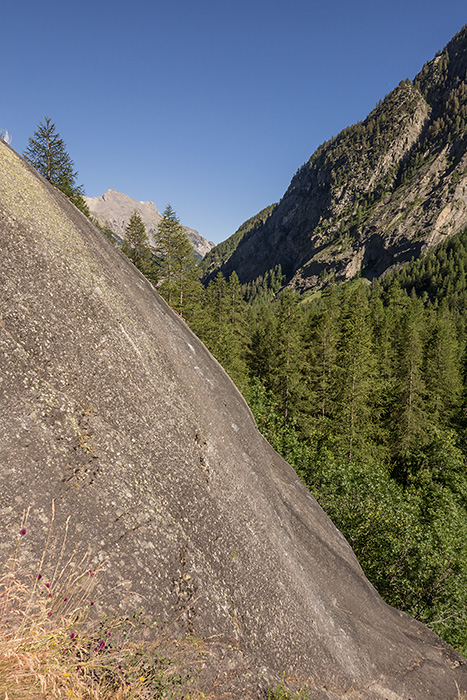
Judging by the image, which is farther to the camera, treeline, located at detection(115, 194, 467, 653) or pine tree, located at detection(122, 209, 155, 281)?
pine tree, located at detection(122, 209, 155, 281)

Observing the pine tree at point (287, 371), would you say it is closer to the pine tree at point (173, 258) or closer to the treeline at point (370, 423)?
the treeline at point (370, 423)

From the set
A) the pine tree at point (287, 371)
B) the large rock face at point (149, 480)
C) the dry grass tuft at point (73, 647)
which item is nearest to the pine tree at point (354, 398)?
the pine tree at point (287, 371)

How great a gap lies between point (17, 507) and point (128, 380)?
6.98 feet

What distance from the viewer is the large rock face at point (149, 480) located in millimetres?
3709

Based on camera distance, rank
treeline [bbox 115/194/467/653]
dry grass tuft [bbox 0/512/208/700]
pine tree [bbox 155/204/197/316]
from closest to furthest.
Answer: dry grass tuft [bbox 0/512/208/700]
treeline [bbox 115/194/467/653]
pine tree [bbox 155/204/197/316]

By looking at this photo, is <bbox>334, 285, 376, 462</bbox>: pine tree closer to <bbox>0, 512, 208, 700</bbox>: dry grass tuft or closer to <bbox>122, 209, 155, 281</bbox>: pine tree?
<bbox>0, 512, 208, 700</bbox>: dry grass tuft

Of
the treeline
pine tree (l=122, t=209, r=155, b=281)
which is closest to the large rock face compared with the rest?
the treeline

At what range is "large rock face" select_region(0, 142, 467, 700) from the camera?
3.71 meters

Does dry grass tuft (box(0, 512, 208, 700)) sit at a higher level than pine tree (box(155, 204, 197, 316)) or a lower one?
lower

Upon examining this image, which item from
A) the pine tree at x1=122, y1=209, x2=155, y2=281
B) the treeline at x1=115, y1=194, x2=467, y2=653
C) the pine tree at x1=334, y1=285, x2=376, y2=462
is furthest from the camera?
the pine tree at x1=122, y1=209, x2=155, y2=281

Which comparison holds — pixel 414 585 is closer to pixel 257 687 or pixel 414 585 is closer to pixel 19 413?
pixel 257 687

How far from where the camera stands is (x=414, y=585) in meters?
13.1

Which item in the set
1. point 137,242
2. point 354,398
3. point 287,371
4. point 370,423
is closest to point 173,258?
point 137,242

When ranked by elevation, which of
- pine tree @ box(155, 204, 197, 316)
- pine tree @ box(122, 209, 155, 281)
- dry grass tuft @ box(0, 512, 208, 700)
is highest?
pine tree @ box(122, 209, 155, 281)
